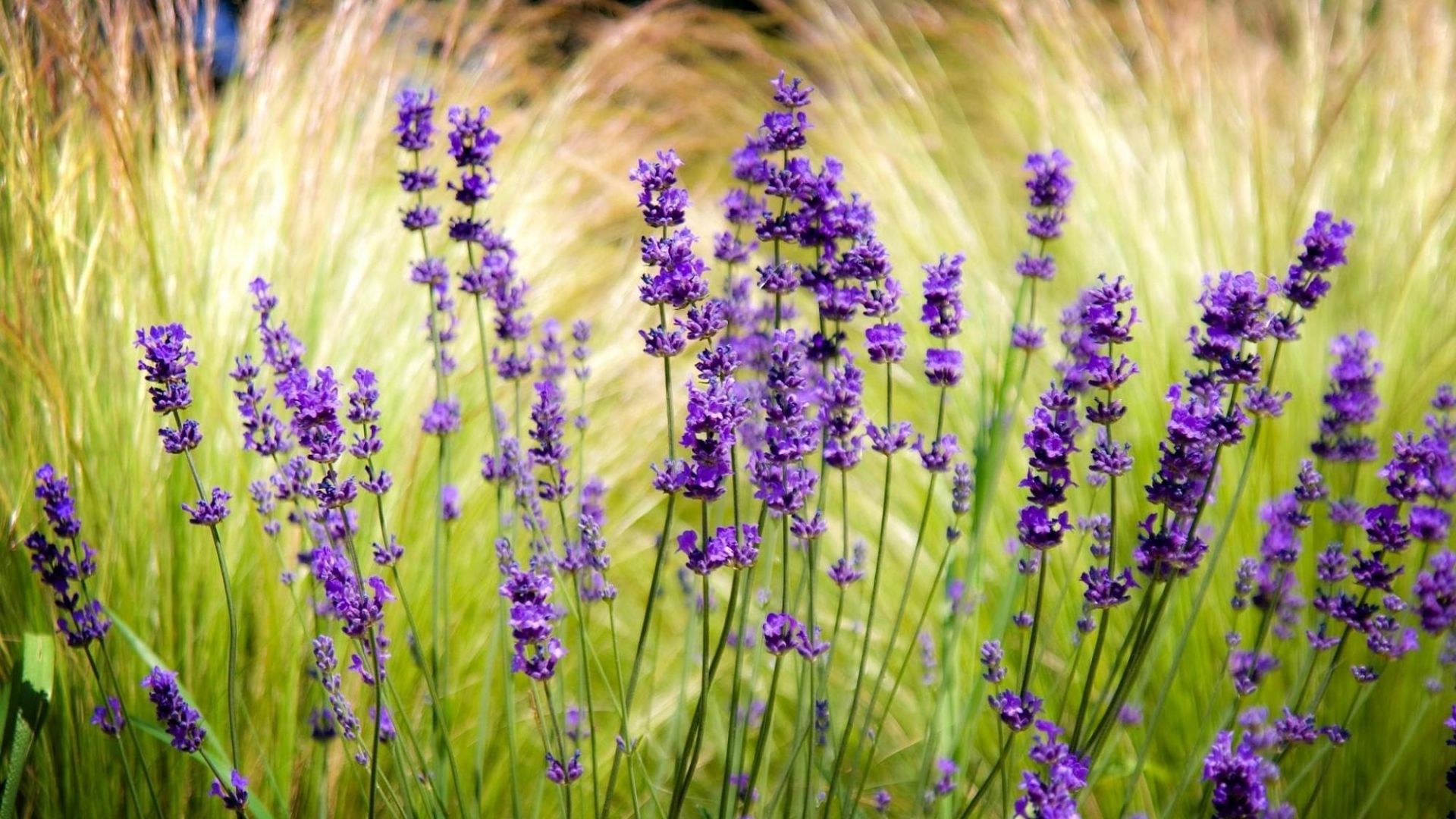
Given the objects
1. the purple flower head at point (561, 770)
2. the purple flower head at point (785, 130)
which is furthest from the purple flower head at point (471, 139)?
the purple flower head at point (561, 770)

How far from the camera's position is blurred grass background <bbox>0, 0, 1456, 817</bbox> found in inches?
88.5

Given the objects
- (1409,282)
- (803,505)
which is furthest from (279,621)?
(1409,282)

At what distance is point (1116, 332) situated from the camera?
1434 mm

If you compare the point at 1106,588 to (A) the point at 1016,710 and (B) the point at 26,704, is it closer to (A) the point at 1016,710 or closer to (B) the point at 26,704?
(A) the point at 1016,710

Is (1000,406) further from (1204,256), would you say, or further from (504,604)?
(1204,256)

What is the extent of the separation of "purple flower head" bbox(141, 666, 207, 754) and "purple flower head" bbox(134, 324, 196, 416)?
324mm

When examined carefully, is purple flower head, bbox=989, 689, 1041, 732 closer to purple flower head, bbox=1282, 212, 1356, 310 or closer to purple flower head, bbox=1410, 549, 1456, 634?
purple flower head, bbox=1282, 212, 1356, 310

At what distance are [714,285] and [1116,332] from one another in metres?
2.46

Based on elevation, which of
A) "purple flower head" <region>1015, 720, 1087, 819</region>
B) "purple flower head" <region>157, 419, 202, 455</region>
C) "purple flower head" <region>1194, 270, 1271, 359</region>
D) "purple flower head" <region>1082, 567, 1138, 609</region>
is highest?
"purple flower head" <region>157, 419, 202, 455</region>

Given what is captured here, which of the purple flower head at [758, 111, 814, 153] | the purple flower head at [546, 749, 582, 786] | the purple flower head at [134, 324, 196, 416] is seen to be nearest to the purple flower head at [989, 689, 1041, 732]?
the purple flower head at [546, 749, 582, 786]

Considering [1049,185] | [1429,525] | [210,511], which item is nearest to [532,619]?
[210,511]

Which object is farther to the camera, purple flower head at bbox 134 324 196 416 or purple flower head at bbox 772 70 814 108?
purple flower head at bbox 772 70 814 108

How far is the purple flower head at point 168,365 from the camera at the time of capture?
1.36 m

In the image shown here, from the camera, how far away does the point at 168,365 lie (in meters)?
1.36
